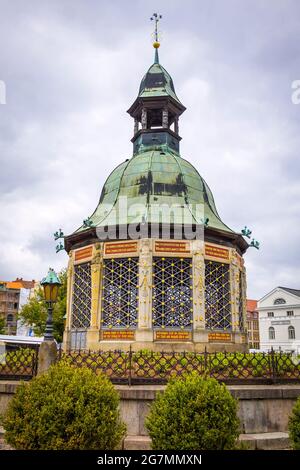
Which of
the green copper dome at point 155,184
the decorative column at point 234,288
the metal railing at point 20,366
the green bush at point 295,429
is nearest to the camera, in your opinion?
the green bush at point 295,429

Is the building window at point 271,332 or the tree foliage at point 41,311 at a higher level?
the tree foliage at point 41,311

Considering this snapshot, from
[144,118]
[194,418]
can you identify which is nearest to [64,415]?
[194,418]

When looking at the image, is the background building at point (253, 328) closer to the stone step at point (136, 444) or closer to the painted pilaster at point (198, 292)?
the painted pilaster at point (198, 292)

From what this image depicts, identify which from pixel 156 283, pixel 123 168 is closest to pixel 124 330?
pixel 156 283

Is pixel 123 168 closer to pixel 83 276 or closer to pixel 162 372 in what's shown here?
pixel 83 276

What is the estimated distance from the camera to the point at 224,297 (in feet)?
58.2

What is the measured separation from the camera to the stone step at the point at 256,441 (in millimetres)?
7699

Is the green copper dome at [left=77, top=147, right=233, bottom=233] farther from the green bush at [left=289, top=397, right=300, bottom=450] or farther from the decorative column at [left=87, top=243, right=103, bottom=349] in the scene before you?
the green bush at [left=289, top=397, right=300, bottom=450]

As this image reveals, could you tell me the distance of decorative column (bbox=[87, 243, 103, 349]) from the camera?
643 inches

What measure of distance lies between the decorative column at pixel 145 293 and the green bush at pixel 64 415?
351 inches

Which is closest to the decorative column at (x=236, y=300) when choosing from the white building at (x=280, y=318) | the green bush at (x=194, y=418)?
the green bush at (x=194, y=418)

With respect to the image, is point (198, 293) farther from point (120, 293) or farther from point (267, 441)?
point (267, 441)

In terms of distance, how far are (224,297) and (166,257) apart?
3.56 meters

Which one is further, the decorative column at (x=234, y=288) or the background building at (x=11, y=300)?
the background building at (x=11, y=300)
